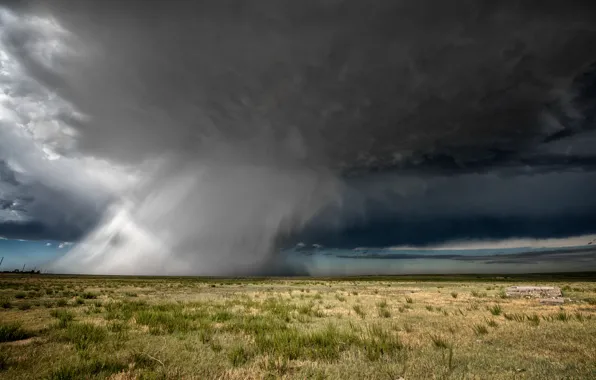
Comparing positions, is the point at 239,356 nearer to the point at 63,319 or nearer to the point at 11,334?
the point at 11,334

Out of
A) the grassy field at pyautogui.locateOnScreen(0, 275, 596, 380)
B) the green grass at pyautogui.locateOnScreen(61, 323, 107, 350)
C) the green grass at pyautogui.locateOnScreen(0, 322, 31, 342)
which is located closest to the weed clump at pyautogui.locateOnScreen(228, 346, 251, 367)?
the grassy field at pyautogui.locateOnScreen(0, 275, 596, 380)

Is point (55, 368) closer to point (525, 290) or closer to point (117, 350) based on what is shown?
point (117, 350)

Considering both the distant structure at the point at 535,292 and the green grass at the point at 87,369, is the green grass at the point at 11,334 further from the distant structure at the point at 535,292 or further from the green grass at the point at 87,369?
the distant structure at the point at 535,292

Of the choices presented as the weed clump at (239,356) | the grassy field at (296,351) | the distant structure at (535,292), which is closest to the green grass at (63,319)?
the grassy field at (296,351)

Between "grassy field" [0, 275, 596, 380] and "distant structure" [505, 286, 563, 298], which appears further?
"distant structure" [505, 286, 563, 298]

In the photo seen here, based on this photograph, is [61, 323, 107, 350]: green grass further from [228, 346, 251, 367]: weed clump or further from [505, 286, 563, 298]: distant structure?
[505, 286, 563, 298]: distant structure

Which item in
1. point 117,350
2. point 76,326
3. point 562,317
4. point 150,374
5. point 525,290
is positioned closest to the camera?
point 150,374

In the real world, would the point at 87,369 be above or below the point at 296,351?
above

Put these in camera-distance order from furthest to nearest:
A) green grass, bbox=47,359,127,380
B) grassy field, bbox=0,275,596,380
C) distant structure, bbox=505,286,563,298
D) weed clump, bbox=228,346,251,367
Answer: distant structure, bbox=505,286,563,298, weed clump, bbox=228,346,251,367, grassy field, bbox=0,275,596,380, green grass, bbox=47,359,127,380

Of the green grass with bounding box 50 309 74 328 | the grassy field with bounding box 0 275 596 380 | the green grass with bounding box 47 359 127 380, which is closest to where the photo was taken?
the green grass with bounding box 47 359 127 380

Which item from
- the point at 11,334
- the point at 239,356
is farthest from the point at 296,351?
the point at 11,334

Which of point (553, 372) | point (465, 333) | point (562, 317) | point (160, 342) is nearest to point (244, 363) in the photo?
point (160, 342)

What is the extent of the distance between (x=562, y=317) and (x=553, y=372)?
947 centimetres

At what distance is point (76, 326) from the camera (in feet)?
38.4
